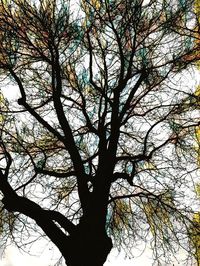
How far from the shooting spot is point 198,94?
8492 millimetres

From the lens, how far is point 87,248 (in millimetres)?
5566

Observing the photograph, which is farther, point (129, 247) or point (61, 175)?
point (129, 247)

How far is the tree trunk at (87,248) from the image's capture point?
5465 mm

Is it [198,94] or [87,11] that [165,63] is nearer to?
[198,94]

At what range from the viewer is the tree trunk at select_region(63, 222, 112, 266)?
5465mm

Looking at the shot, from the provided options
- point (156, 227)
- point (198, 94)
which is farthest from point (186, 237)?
point (198, 94)

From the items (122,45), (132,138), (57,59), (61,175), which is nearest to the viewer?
(61,175)

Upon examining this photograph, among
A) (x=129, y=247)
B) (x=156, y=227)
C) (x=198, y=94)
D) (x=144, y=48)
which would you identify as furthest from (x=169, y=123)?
(x=129, y=247)

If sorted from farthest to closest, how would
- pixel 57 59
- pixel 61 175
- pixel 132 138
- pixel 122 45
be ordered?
pixel 132 138
pixel 122 45
pixel 57 59
pixel 61 175

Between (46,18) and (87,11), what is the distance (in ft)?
3.13

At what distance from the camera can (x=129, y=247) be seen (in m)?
8.73

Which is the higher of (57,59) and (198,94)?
(198,94)

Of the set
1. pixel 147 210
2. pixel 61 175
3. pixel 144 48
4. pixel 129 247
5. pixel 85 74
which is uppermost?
pixel 144 48

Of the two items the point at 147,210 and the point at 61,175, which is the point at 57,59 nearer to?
the point at 61,175
